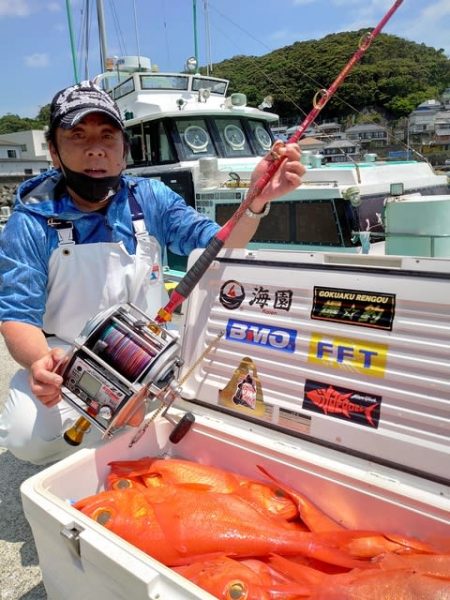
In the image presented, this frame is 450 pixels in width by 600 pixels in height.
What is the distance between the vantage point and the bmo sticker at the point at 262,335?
1.95 m

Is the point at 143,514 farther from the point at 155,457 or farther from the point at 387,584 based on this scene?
the point at 387,584

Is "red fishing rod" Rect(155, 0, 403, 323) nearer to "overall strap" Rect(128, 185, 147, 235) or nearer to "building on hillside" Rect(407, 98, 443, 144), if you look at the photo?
"overall strap" Rect(128, 185, 147, 235)

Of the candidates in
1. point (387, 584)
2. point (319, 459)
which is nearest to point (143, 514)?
point (319, 459)

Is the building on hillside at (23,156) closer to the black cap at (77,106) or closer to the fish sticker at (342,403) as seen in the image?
the black cap at (77,106)

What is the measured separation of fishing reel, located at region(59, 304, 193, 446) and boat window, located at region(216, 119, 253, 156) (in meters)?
7.55

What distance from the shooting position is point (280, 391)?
197cm

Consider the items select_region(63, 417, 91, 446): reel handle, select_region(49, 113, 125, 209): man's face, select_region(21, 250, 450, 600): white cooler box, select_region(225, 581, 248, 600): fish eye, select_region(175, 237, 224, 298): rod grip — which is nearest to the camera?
select_region(225, 581, 248, 600): fish eye

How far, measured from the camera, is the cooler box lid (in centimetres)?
161

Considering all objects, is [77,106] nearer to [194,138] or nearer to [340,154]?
[194,138]

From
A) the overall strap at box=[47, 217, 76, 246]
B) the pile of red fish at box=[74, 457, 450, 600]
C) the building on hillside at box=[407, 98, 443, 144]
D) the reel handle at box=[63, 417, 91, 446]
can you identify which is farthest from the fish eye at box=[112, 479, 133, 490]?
the building on hillside at box=[407, 98, 443, 144]

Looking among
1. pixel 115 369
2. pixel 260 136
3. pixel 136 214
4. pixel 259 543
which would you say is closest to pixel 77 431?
A: pixel 115 369

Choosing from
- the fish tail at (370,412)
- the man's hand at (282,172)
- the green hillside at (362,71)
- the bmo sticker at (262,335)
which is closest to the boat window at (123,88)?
the man's hand at (282,172)

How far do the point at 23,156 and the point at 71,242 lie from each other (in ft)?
184

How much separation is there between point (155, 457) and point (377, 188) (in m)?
A: 5.10
